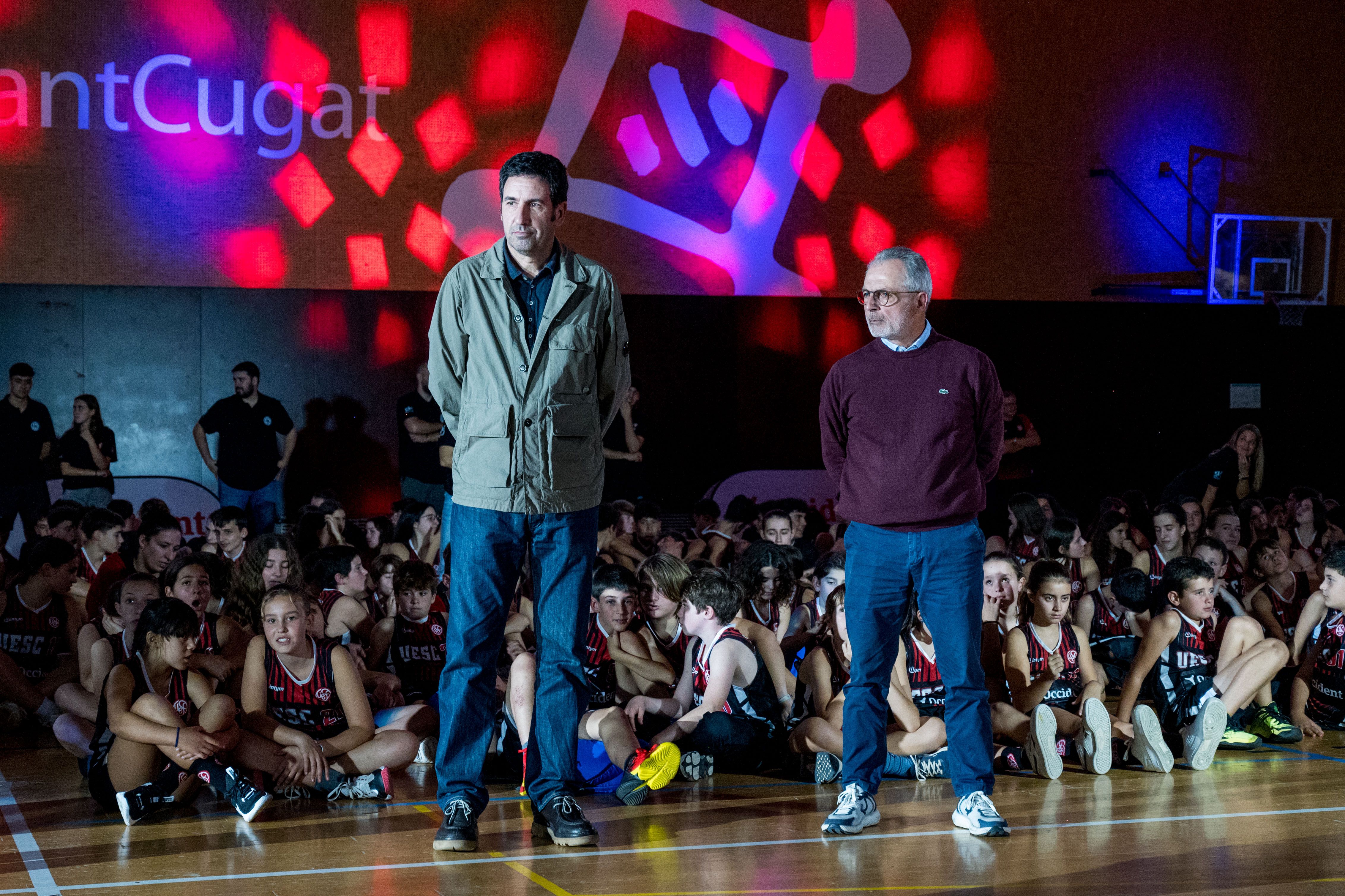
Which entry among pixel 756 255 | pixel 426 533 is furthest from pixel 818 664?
pixel 756 255

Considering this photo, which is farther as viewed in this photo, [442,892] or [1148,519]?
[1148,519]

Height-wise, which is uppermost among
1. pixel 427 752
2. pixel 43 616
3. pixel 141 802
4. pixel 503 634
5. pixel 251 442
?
pixel 251 442

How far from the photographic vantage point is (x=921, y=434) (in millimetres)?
3590

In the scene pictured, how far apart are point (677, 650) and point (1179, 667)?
1939mm

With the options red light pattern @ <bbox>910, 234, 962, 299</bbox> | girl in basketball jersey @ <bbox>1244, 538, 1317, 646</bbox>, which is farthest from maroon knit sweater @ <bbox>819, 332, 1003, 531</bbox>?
red light pattern @ <bbox>910, 234, 962, 299</bbox>

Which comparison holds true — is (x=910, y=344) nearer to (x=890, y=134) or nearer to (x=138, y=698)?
(x=138, y=698)

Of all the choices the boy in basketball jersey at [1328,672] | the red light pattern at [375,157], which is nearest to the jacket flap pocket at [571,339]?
the boy in basketball jersey at [1328,672]

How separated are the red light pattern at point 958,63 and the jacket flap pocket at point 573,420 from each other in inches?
320

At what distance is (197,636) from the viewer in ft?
14.6

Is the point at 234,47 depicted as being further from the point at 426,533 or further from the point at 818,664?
the point at 818,664

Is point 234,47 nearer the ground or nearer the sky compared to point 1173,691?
nearer the sky

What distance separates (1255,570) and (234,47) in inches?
289

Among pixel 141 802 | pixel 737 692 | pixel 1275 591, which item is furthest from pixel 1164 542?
pixel 141 802

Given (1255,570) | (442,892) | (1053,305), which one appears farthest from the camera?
(1053,305)
